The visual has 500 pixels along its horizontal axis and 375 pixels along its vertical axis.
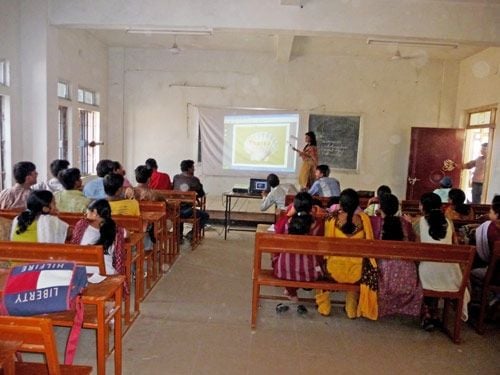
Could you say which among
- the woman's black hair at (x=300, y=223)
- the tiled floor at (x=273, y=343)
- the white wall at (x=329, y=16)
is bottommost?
the tiled floor at (x=273, y=343)

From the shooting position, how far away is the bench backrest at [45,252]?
2400 mm

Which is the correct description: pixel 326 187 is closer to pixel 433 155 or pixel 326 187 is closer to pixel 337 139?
pixel 337 139

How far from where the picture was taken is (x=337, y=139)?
313 inches

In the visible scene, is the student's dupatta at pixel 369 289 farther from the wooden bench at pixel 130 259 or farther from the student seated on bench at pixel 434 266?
the wooden bench at pixel 130 259

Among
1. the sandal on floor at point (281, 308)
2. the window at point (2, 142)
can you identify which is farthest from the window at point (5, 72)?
the sandal on floor at point (281, 308)

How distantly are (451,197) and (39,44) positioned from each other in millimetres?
5133

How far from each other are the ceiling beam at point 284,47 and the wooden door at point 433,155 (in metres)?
2.69

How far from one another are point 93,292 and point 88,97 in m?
6.13

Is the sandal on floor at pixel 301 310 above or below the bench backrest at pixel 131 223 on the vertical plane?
below

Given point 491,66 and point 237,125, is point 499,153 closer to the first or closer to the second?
point 491,66

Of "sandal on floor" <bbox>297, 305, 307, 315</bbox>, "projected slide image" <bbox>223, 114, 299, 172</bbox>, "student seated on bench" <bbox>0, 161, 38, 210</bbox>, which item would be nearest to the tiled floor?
"sandal on floor" <bbox>297, 305, 307, 315</bbox>

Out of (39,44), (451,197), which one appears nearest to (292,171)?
(451,197)

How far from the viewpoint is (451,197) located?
4.24 m

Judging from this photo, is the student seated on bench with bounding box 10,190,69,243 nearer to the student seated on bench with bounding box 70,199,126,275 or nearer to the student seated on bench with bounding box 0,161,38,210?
the student seated on bench with bounding box 70,199,126,275
